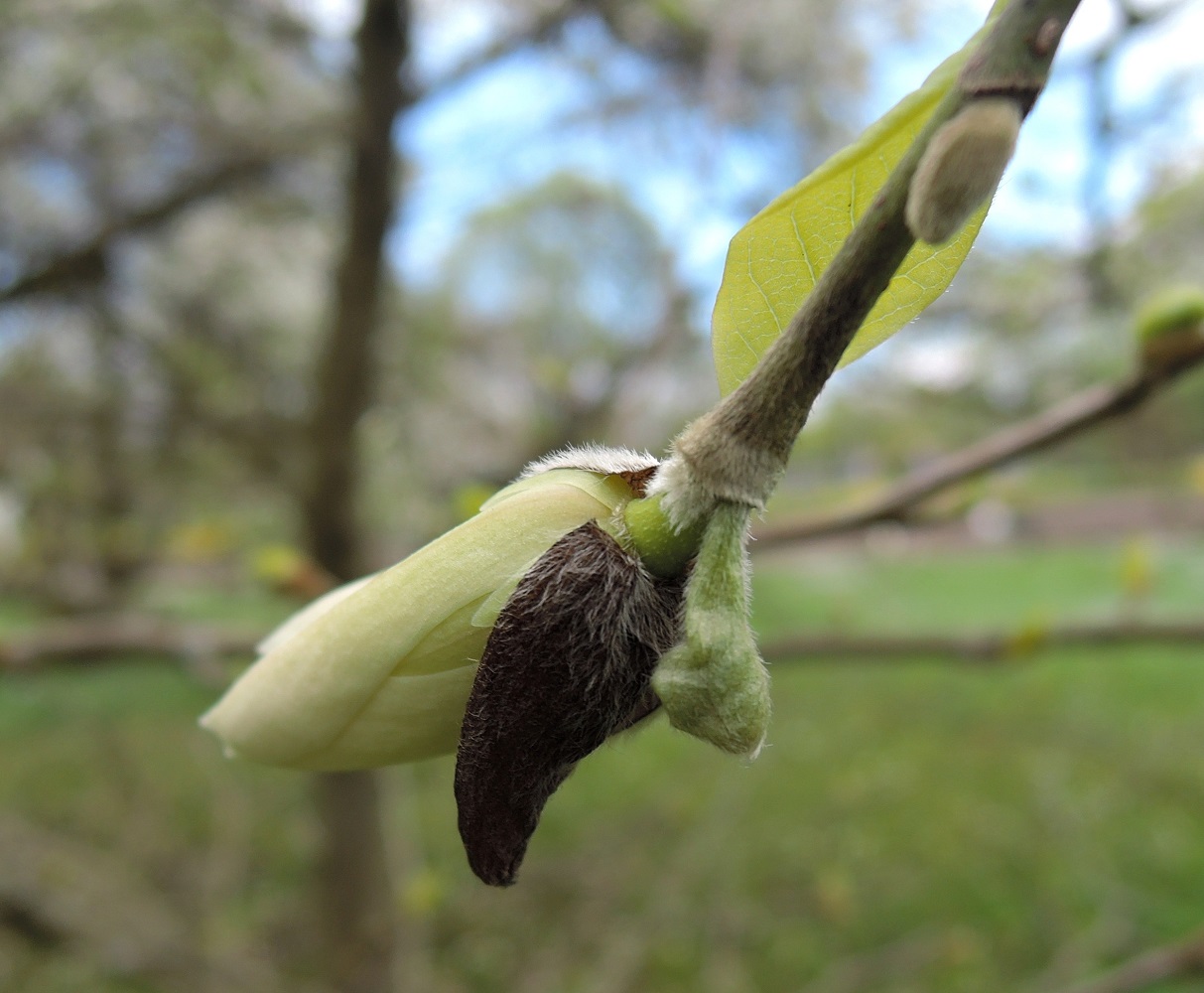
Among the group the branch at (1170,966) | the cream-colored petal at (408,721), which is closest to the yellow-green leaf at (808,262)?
the cream-colored petal at (408,721)

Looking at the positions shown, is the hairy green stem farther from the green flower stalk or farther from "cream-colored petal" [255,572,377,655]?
"cream-colored petal" [255,572,377,655]

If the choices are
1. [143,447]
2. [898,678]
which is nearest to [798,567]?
[898,678]

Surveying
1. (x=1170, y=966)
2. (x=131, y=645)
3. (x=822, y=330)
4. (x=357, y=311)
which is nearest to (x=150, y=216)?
(x=357, y=311)

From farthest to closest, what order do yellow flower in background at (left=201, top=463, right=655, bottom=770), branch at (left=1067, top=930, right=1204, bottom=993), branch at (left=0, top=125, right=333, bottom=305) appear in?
branch at (left=0, top=125, right=333, bottom=305) → branch at (left=1067, top=930, right=1204, bottom=993) → yellow flower in background at (left=201, top=463, right=655, bottom=770)

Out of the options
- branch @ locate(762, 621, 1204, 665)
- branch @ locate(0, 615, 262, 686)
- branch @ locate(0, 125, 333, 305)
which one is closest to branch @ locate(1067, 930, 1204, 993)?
branch @ locate(762, 621, 1204, 665)

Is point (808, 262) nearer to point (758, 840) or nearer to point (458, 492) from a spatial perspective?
point (458, 492)

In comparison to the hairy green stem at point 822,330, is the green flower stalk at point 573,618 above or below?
below

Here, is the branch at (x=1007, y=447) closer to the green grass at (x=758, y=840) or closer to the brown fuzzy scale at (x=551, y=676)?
the brown fuzzy scale at (x=551, y=676)

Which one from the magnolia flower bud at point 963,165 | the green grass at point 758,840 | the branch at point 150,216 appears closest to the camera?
the magnolia flower bud at point 963,165
